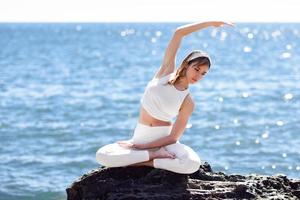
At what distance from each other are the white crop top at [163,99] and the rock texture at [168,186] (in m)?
0.57

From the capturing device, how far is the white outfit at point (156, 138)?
7.16 metres

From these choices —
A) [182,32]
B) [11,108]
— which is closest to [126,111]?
[11,108]

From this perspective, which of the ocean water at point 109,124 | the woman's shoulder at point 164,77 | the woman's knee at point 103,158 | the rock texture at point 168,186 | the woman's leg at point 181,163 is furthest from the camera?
the ocean water at point 109,124

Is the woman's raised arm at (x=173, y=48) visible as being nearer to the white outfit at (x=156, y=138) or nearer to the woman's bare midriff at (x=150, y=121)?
the white outfit at (x=156, y=138)

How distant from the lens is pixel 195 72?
7230 mm

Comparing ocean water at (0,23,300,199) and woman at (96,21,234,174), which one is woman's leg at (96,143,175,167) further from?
ocean water at (0,23,300,199)

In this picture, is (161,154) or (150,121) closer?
(161,154)

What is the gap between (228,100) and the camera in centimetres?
2702

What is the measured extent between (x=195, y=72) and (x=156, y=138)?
2.54 ft

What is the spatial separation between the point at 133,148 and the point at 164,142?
1.04 feet

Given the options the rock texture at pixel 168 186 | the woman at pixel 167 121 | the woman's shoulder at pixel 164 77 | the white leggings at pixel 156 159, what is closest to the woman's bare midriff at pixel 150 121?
the woman at pixel 167 121

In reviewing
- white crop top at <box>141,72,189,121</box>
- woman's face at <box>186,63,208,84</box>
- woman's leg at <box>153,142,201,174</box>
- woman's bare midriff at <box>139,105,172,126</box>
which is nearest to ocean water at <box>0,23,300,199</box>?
woman's bare midriff at <box>139,105,172,126</box>

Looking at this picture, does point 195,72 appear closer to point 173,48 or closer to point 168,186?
point 173,48

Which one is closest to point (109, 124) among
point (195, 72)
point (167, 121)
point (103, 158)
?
point (167, 121)
